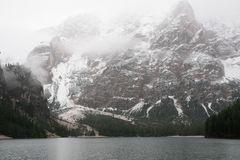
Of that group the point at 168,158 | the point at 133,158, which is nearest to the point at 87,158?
the point at 133,158

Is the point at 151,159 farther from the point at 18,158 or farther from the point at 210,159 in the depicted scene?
the point at 18,158

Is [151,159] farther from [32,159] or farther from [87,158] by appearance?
[32,159]

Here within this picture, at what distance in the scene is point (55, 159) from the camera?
121 m

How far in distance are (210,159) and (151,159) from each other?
51.2 feet

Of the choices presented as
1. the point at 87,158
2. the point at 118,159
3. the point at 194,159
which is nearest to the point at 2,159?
the point at 87,158

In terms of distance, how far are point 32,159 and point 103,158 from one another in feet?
63.7

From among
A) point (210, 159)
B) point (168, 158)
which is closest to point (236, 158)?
point (210, 159)

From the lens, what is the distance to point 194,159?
403ft

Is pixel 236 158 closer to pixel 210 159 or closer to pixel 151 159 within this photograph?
pixel 210 159

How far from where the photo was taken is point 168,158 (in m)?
126

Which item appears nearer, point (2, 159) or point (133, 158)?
point (2, 159)

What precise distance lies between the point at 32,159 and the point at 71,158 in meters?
10.8

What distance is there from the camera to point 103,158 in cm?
12738

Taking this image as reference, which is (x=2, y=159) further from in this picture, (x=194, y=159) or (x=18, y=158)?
(x=194, y=159)
